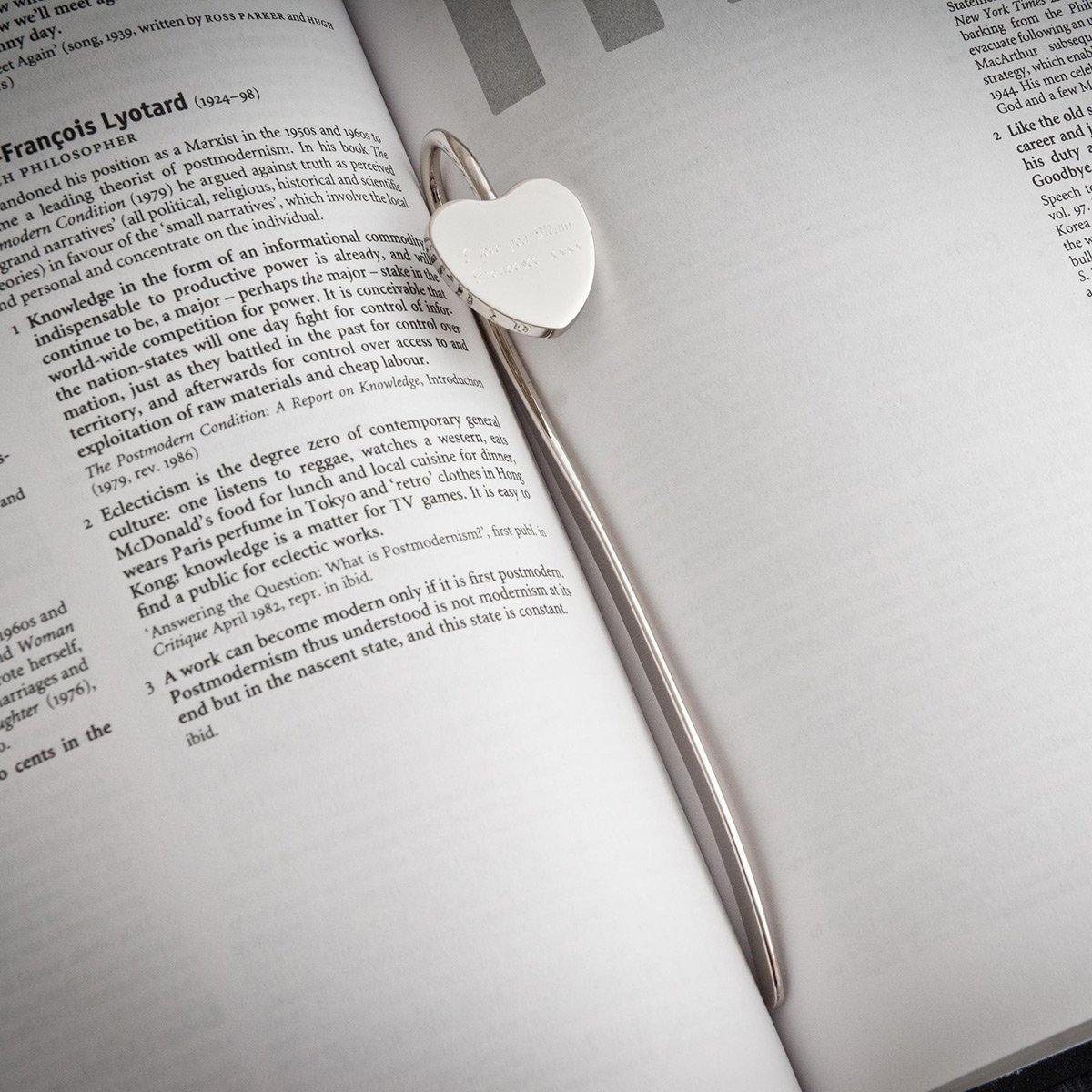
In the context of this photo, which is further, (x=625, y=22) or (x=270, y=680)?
(x=625, y=22)

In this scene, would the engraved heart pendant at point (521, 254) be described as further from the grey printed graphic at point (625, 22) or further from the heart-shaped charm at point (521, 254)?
the grey printed graphic at point (625, 22)

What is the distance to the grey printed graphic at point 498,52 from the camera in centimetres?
64

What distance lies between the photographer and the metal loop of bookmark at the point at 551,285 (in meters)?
0.60

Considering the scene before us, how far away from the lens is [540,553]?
59cm

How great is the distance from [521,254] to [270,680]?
0.31 m

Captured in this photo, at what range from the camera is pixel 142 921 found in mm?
495

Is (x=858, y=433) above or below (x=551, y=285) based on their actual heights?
below

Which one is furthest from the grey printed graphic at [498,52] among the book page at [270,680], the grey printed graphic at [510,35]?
the book page at [270,680]

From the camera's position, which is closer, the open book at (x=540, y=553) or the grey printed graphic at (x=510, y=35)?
the open book at (x=540, y=553)

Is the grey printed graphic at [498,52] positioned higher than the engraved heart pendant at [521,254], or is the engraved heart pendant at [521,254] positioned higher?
the grey printed graphic at [498,52]

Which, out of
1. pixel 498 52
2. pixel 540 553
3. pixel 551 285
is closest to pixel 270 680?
pixel 540 553

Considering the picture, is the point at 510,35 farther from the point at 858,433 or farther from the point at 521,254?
the point at 858,433

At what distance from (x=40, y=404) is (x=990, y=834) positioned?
0.60 meters

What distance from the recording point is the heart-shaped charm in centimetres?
60
